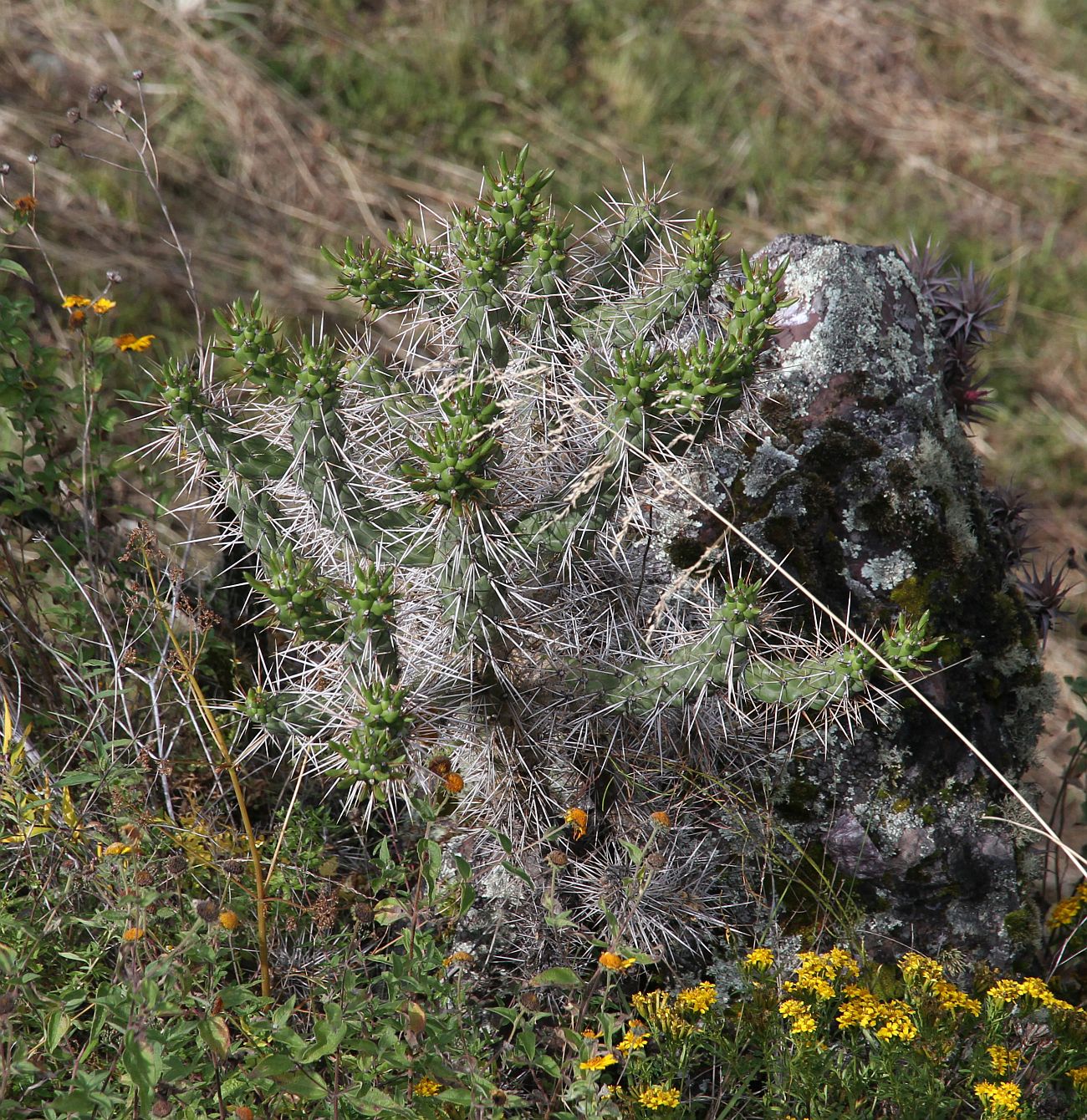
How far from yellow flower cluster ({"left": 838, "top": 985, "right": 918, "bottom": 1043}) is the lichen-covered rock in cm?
56

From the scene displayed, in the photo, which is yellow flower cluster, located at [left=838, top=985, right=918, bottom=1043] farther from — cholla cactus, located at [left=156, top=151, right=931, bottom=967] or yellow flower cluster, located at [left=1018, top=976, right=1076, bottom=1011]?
cholla cactus, located at [left=156, top=151, right=931, bottom=967]

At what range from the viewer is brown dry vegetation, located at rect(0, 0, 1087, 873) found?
5648mm

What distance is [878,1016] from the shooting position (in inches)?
84.4

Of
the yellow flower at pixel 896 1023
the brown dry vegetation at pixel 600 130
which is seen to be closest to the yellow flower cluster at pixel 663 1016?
the yellow flower at pixel 896 1023

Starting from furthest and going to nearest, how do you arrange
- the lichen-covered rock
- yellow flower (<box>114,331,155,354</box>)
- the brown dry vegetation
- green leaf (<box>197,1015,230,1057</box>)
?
1. the brown dry vegetation
2. yellow flower (<box>114,331,155,354</box>)
3. the lichen-covered rock
4. green leaf (<box>197,1015,230,1057</box>)

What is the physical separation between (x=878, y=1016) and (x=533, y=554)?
45.8 inches

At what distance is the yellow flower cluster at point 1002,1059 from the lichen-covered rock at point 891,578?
1.96ft

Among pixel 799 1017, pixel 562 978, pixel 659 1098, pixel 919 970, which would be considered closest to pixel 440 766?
pixel 562 978

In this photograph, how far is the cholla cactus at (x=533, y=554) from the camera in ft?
7.02

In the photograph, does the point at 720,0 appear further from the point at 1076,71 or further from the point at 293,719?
the point at 293,719

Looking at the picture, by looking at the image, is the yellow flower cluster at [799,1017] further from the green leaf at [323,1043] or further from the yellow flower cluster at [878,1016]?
the green leaf at [323,1043]

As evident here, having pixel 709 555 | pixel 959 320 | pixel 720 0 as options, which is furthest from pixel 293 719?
pixel 720 0

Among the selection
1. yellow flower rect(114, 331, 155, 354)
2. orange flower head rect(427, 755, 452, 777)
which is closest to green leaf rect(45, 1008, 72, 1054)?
orange flower head rect(427, 755, 452, 777)

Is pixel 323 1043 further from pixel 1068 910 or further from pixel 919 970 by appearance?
pixel 1068 910
